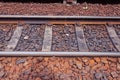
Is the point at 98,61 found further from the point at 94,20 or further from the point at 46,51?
the point at 94,20

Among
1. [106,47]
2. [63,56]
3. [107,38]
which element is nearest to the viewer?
[63,56]

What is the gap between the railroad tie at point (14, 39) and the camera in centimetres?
446

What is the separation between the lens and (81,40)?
4727 mm

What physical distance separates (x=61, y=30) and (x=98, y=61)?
1480 mm

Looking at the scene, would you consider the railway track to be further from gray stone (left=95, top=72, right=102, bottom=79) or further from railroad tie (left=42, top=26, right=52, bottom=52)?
gray stone (left=95, top=72, right=102, bottom=79)

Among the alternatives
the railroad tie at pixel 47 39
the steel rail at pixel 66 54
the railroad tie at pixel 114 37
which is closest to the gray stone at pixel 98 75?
the steel rail at pixel 66 54

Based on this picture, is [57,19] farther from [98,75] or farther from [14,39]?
[98,75]

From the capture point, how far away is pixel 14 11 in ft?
20.1

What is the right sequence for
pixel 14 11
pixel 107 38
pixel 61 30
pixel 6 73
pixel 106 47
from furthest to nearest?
pixel 14 11, pixel 61 30, pixel 107 38, pixel 106 47, pixel 6 73

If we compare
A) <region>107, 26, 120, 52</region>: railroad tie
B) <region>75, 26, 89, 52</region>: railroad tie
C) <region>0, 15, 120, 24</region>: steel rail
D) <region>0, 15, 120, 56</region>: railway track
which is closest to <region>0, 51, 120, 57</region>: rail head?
<region>0, 15, 120, 56</region>: railway track

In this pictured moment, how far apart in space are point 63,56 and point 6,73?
3.65 ft

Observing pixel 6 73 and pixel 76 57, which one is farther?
pixel 76 57

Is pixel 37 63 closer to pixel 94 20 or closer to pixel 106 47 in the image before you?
pixel 106 47

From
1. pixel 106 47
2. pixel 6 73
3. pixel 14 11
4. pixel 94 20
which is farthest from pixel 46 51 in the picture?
pixel 14 11
